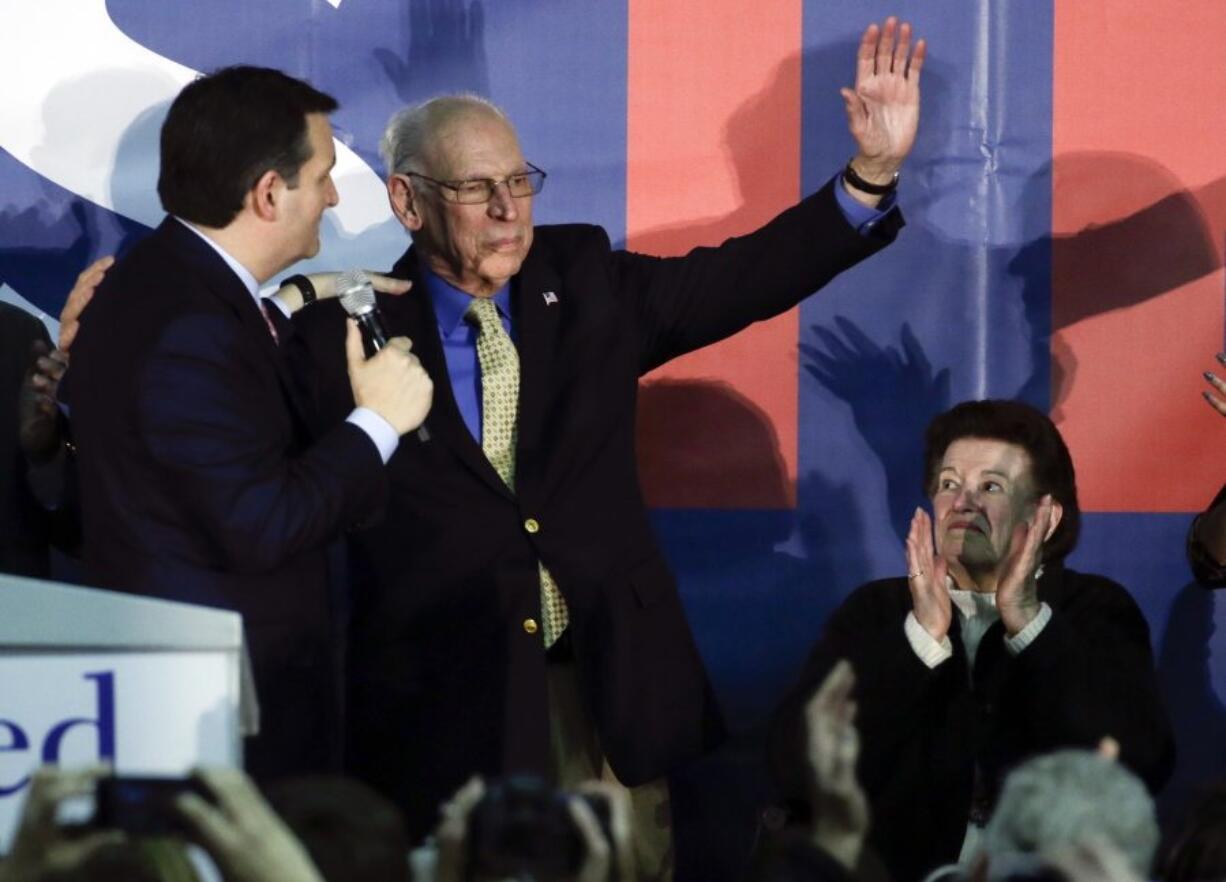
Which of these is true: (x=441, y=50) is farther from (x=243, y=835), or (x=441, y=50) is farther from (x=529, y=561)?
(x=243, y=835)

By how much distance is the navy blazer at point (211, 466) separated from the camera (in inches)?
94.4

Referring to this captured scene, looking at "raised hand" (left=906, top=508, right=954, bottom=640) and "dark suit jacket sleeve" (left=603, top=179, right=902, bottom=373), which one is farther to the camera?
"dark suit jacket sleeve" (left=603, top=179, right=902, bottom=373)

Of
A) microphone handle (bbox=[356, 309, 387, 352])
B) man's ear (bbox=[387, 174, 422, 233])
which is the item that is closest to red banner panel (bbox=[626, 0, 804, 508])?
man's ear (bbox=[387, 174, 422, 233])

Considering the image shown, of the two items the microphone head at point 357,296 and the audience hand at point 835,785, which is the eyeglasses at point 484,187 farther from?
the audience hand at point 835,785

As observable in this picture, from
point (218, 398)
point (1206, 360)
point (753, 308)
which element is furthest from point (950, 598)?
point (218, 398)

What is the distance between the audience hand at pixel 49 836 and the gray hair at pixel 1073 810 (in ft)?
2.27

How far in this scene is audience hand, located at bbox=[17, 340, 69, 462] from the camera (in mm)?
3059

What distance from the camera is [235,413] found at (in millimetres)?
2414

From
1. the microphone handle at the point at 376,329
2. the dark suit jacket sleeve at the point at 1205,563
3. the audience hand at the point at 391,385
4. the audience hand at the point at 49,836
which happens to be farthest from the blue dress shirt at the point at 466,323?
the audience hand at the point at 49,836

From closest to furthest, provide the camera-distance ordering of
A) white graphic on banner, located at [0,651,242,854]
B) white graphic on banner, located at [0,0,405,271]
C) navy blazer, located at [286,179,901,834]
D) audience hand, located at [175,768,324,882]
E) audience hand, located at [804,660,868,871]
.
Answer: audience hand, located at [175,768,324,882] < audience hand, located at [804,660,868,871] < white graphic on banner, located at [0,651,242,854] < navy blazer, located at [286,179,901,834] < white graphic on banner, located at [0,0,405,271]

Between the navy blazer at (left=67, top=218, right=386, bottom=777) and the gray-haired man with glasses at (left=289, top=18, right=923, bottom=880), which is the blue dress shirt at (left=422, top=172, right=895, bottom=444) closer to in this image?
the gray-haired man with glasses at (left=289, top=18, right=923, bottom=880)

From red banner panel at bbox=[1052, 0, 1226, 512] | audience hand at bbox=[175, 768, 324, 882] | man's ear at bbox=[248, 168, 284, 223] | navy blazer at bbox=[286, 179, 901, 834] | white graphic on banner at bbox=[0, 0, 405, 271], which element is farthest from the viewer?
white graphic on banner at bbox=[0, 0, 405, 271]

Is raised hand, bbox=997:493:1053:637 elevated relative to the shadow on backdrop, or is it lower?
elevated

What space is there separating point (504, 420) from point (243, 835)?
1432 millimetres
